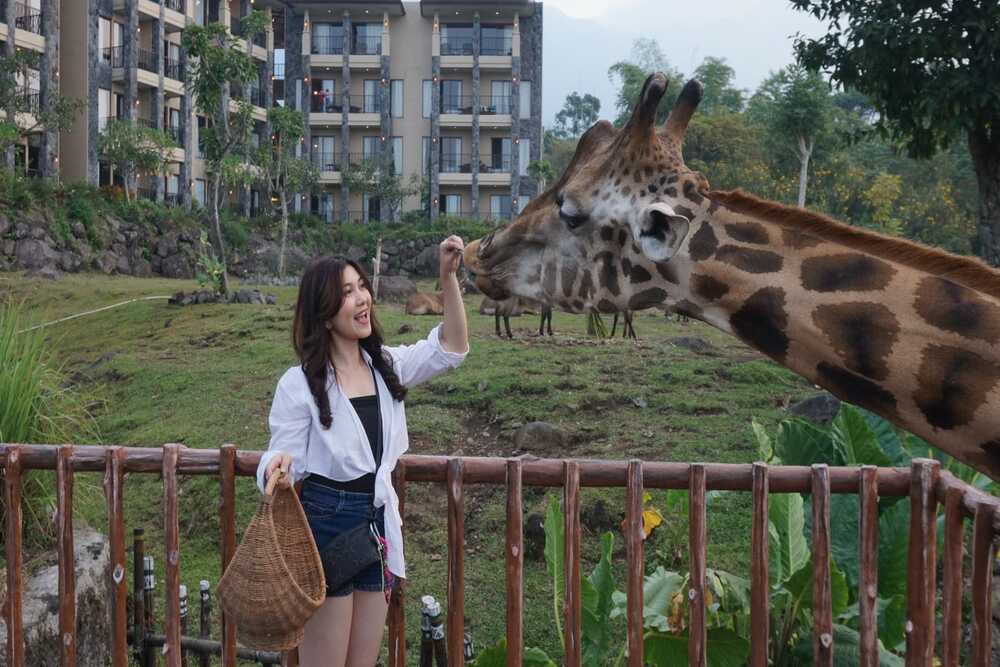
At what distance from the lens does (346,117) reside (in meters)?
40.4

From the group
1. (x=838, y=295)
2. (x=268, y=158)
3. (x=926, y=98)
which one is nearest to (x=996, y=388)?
(x=838, y=295)

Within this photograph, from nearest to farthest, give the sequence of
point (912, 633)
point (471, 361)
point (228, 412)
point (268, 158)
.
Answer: point (912, 633)
point (228, 412)
point (471, 361)
point (268, 158)

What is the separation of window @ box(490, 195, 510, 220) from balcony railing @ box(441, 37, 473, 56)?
5.71 meters

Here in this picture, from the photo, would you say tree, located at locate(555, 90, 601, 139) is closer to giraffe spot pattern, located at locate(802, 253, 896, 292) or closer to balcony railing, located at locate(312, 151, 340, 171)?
balcony railing, located at locate(312, 151, 340, 171)

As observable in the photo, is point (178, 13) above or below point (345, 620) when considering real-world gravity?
above

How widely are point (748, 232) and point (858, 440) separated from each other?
5.84 feet

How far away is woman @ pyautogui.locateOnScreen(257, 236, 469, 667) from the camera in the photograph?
285 cm

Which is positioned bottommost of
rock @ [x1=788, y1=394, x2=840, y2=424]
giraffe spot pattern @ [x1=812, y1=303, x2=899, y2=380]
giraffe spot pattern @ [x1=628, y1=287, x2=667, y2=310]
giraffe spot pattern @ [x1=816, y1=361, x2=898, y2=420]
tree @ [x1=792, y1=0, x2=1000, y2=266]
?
rock @ [x1=788, y1=394, x2=840, y2=424]

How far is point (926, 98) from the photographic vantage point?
950 centimetres

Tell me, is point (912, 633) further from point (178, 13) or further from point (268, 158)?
point (178, 13)

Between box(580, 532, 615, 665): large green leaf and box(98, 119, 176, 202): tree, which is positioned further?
box(98, 119, 176, 202): tree

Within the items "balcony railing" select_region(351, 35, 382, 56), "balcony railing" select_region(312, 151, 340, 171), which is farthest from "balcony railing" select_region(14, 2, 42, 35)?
"balcony railing" select_region(351, 35, 382, 56)

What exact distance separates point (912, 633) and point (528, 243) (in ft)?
5.19

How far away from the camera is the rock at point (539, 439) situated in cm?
780
